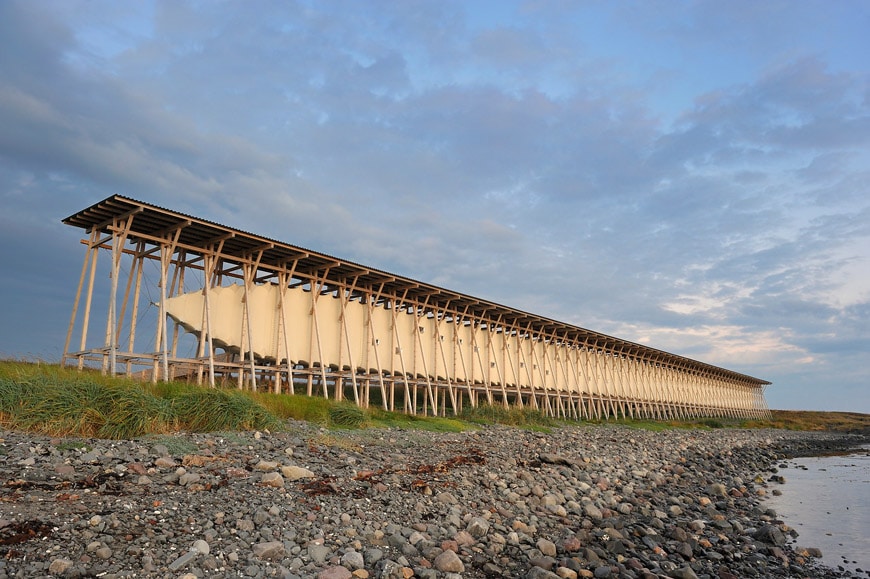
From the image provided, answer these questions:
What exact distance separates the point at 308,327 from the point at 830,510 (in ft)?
63.4

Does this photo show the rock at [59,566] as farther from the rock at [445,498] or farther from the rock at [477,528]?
the rock at [445,498]

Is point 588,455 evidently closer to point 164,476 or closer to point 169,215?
point 164,476

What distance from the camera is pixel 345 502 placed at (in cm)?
853

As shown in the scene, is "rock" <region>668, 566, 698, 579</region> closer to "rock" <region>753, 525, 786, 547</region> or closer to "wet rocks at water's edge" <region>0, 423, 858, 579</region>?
"wet rocks at water's edge" <region>0, 423, 858, 579</region>

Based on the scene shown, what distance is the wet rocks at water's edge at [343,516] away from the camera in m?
6.18

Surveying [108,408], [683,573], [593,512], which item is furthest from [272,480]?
[683,573]

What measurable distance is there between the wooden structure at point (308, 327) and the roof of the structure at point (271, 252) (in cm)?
6

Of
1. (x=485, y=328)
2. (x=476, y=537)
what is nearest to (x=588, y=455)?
(x=476, y=537)

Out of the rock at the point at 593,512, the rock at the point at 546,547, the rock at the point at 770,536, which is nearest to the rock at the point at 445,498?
the rock at the point at 546,547

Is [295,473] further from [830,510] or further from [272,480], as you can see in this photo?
[830,510]

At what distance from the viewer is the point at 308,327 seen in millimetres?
25766

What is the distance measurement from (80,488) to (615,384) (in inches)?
2053

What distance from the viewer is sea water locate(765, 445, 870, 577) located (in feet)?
36.7

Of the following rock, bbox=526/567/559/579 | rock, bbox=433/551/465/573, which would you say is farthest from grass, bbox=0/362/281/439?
rock, bbox=526/567/559/579
